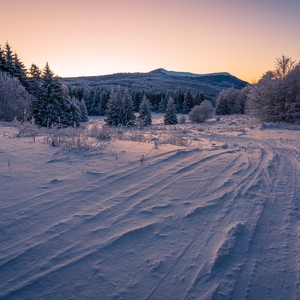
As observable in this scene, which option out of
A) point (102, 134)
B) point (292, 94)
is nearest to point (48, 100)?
point (102, 134)

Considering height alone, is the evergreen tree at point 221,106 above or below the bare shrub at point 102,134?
above

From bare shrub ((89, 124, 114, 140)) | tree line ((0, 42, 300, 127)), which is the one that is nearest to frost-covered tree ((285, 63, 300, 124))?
tree line ((0, 42, 300, 127))

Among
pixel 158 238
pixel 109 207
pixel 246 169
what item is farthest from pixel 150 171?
pixel 246 169

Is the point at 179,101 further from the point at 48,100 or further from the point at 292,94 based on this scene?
the point at 292,94

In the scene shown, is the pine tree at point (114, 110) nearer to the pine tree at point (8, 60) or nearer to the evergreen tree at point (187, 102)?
the pine tree at point (8, 60)

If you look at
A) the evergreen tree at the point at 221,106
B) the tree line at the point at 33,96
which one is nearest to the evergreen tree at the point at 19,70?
the tree line at the point at 33,96

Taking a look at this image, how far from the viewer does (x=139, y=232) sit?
232 cm

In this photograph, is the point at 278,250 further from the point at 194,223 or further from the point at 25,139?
the point at 25,139

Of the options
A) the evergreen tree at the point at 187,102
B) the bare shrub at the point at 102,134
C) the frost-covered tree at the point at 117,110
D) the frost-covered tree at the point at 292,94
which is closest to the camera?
the bare shrub at the point at 102,134

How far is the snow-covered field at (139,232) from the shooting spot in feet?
5.64

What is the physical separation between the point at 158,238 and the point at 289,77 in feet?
76.8

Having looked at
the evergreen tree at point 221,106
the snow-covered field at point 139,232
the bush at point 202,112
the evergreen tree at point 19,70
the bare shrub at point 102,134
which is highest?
the evergreen tree at point 19,70

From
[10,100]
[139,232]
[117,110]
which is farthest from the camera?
[117,110]

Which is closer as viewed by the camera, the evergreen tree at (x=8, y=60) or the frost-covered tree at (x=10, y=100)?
the frost-covered tree at (x=10, y=100)
